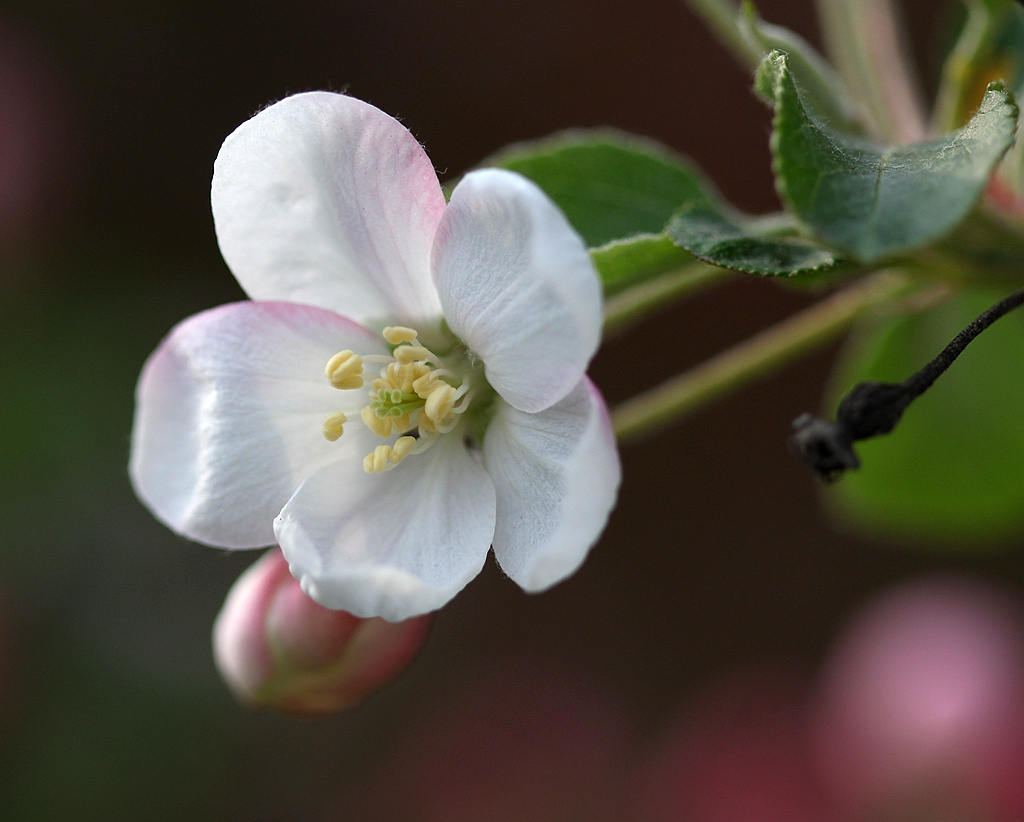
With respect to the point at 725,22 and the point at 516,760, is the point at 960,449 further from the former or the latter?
the point at 516,760

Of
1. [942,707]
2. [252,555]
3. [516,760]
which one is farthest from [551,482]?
[516,760]

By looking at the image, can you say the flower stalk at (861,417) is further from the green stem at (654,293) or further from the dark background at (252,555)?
the dark background at (252,555)

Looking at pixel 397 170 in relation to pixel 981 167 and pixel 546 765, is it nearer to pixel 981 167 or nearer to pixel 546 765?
pixel 981 167

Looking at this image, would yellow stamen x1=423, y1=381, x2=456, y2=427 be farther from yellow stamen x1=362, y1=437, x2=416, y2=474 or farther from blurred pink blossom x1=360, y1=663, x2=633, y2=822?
blurred pink blossom x1=360, y1=663, x2=633, y2=822

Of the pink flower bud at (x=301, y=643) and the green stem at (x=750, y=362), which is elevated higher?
the green stem at (x=750, y=362)

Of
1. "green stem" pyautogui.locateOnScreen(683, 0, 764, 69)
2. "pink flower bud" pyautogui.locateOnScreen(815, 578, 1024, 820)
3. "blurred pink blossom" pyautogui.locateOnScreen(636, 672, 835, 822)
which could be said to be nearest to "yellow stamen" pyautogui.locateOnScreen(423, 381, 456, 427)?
"green stem" pyautogui.locateOnScreen(683, 0, 764, 69)

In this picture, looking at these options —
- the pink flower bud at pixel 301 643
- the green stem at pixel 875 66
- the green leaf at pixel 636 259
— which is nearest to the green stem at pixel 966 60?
the green stem at pixel 875 66

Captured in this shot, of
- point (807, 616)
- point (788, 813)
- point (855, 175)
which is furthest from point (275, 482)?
point (807, 616)
